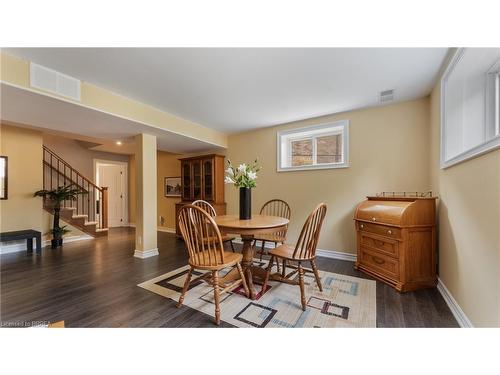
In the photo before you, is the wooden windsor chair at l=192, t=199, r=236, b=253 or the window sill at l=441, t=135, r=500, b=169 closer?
the window sill at l=441, t=135, r=500, b=169

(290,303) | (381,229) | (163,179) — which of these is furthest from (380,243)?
(163,179)

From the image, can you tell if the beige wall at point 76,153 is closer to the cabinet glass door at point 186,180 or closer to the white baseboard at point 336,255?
the cabinet glass door at point 186,180

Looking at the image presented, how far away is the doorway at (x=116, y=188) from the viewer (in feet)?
20.9

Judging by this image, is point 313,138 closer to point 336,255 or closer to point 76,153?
point 336,255

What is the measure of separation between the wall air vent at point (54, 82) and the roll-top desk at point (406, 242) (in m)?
3.73

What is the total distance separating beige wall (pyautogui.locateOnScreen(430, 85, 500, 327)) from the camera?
1211 mm

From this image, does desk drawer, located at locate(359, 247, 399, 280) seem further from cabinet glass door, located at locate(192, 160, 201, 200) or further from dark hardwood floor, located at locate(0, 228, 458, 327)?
cabinet glass door, located at locate(192, 160, 201, 200)

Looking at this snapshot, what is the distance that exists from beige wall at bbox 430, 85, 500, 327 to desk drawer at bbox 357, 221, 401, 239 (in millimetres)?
425

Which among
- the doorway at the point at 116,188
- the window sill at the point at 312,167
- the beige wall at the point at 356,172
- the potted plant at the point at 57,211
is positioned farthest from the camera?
the doorway at the point at 116,188

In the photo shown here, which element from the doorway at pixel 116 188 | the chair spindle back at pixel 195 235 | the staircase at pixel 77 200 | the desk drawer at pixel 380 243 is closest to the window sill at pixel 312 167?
the desk drawer at pixel 380 243

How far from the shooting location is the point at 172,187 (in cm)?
543

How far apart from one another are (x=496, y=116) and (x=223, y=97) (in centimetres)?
264

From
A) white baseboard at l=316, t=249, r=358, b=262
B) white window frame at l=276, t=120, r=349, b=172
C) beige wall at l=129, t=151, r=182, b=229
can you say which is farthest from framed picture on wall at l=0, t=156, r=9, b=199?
Answer: white baseboard at l=316, t=249, r=358, b=262

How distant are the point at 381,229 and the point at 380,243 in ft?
0.59
